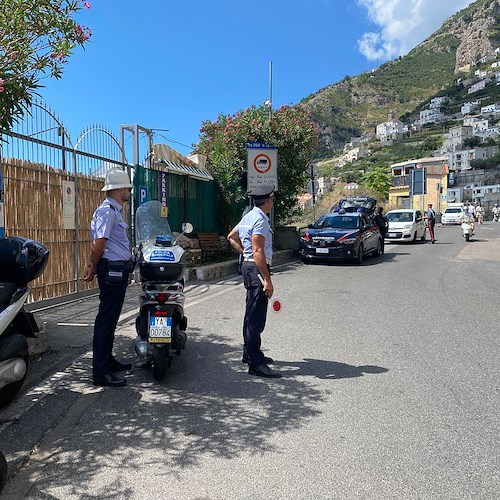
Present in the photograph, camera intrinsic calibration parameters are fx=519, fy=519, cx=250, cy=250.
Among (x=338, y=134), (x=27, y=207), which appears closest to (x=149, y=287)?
(x=27, y=207)

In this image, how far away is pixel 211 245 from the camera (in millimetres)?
14133

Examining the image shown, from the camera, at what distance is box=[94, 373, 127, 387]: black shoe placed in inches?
190

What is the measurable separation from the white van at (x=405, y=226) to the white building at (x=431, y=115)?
14749 centimetres

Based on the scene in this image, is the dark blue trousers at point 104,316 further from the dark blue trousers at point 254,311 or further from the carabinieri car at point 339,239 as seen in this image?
the carabinieri car at point 339,239

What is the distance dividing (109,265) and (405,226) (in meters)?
21.5

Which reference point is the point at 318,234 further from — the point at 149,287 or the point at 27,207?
the point at 149,287

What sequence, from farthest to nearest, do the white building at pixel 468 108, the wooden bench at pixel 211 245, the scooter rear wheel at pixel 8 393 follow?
the white building at pixel 468 108, the wooden bench at pixel 211 245, the scooter rear wheel at pixel 8 393

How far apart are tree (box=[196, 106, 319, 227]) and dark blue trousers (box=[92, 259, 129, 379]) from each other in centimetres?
1085

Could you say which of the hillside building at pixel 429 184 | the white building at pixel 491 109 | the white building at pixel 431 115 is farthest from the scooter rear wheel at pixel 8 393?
the white building at pixel 431 115

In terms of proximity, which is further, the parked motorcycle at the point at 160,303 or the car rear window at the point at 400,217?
the car rear window at the point at 400,217

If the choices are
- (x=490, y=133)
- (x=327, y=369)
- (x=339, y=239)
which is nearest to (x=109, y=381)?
(x=327, y=369)

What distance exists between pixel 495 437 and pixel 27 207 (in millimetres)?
6499

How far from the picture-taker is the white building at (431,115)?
159438 mm

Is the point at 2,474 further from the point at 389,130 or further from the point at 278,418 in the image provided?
the point at 389,130
